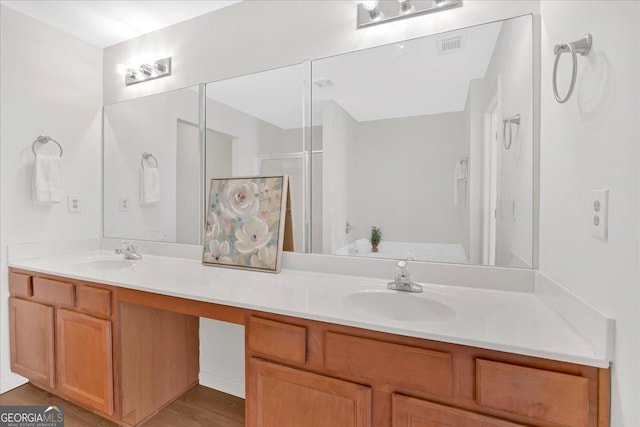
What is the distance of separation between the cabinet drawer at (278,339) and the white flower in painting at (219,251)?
735 mm

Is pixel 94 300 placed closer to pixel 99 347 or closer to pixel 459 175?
pixel 99 347

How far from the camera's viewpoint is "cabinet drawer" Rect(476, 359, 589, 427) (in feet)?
2.65

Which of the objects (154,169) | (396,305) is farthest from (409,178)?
(154,169)

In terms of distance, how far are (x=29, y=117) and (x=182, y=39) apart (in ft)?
3.74

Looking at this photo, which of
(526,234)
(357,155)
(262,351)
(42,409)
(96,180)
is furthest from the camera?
(96,180)

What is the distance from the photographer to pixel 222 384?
6.84 ft

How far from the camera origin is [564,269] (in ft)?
3.44

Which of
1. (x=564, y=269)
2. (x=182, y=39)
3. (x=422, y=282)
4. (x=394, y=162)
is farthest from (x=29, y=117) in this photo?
(x=564, y=269)

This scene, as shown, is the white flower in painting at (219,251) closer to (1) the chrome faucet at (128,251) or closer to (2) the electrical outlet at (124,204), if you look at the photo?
(1) the chrome faucet at (128,251)

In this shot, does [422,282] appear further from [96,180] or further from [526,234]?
[96,180]

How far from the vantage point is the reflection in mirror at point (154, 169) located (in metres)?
2.15

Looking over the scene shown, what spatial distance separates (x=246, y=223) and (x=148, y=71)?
1.43 meters

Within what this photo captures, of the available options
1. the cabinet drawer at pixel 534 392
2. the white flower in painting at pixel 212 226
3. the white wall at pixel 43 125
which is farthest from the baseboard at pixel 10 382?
the cabinet drawer at pixel 534 392

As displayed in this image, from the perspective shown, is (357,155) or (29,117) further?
(29,117)
